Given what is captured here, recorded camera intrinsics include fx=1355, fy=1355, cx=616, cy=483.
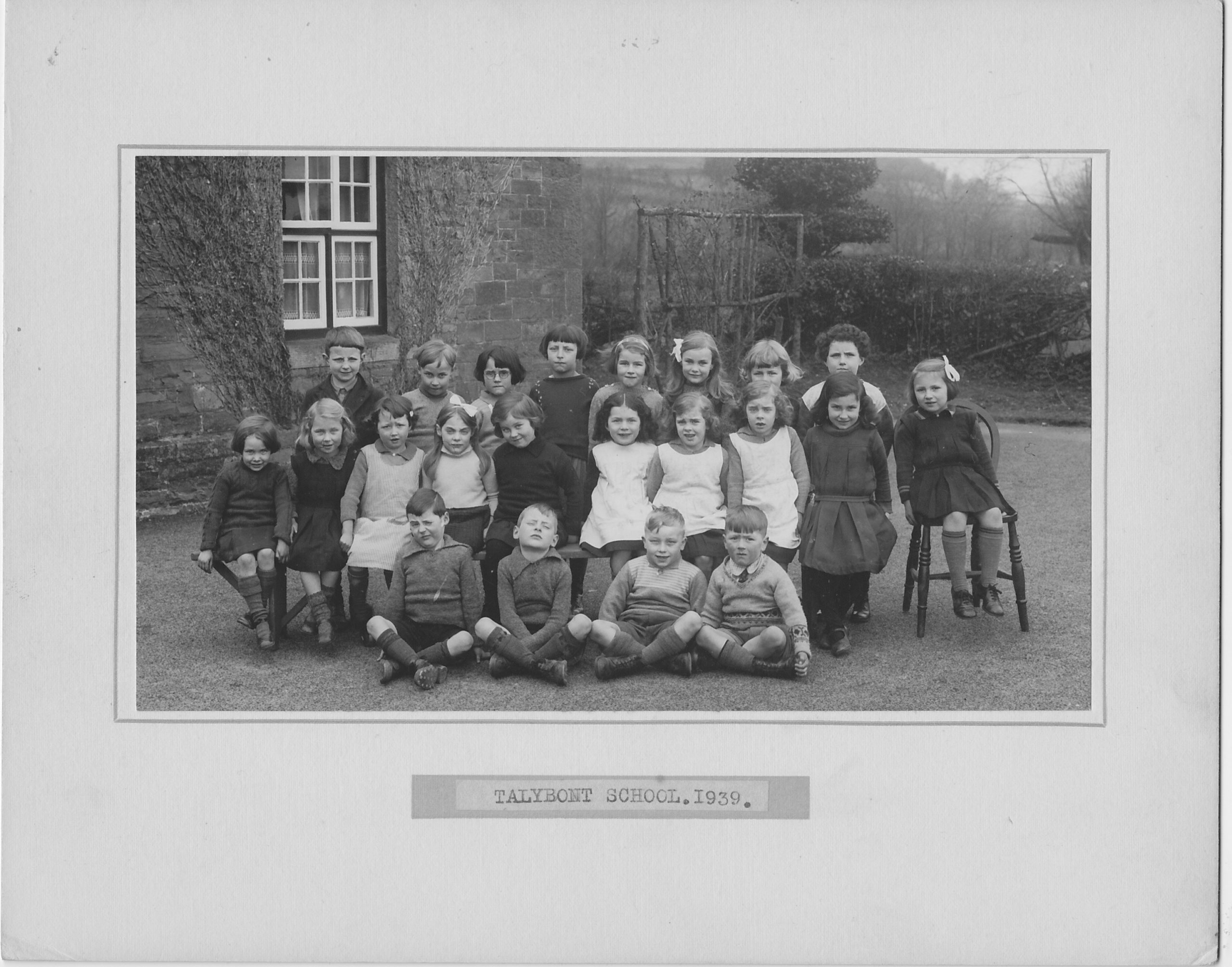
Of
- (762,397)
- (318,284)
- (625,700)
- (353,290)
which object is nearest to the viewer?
(625,700)

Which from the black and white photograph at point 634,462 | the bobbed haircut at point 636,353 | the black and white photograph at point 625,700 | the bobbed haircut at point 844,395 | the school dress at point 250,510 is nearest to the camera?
the black and white photograph at point 625,700

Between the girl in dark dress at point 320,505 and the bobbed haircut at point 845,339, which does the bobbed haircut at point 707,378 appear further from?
the girl in dark dress at point 320,505

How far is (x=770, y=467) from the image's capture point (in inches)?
199

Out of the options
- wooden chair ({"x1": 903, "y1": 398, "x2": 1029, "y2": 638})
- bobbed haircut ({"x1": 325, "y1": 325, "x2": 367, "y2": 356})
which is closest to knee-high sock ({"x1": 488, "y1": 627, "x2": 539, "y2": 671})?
bobbed haircut ({"x1": 325, "y1": 325, "x2": 367, "y2": 356})

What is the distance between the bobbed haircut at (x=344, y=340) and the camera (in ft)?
17.4

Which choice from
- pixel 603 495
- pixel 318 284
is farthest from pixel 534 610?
pixel 318 284

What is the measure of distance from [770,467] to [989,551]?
35.9 inches

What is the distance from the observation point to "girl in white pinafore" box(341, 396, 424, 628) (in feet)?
16.5

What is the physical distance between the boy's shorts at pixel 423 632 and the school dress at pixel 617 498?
62cm

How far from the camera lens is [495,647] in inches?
189

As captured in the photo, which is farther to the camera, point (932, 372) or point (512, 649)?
point (932, 372)

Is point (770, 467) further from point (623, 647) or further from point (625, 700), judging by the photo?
point (625, 700)

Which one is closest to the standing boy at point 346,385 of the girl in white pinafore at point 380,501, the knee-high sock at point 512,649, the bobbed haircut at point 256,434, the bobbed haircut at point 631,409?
the girl in white pinafore at point 380,501

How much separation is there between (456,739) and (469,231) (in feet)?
8.81
